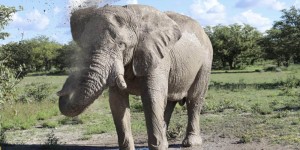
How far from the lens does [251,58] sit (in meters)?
65.2

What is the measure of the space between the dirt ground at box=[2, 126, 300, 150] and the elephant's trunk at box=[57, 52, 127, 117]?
4.03 metres

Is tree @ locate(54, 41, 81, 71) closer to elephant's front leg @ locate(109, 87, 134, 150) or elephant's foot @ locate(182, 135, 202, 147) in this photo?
elephant's front leg @ locate(109, 87, 134, 150)

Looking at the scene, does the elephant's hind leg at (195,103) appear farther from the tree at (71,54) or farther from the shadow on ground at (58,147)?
the tree at (71,54)

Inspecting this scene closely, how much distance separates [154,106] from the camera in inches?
279

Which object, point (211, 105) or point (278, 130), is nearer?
point (278, 130)

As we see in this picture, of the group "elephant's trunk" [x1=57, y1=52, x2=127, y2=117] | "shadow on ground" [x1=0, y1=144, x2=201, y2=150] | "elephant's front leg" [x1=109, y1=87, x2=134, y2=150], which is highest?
"elephant's trunk" [x1=57, y1=52, x2=127, y2=117]

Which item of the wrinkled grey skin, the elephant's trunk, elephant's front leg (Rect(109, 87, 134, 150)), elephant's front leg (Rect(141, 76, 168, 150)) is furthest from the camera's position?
elephant's front leg (Rect(109, 87, 134, 150))

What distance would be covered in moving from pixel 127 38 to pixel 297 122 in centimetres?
688

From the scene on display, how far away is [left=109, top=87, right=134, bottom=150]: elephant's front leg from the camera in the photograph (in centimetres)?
775

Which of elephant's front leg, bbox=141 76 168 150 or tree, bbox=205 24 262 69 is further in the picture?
tree, bbox=205 24 262 69

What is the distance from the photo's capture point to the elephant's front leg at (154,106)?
23.2ft

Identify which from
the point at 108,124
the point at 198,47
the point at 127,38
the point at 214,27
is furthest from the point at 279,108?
the point at 214,27

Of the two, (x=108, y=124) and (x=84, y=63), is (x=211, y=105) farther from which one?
(x=84, y=63)

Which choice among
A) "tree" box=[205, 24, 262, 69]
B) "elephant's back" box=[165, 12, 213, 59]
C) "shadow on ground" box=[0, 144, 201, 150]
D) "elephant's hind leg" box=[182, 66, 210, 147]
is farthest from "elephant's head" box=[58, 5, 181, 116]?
"tree" box=[205, 24, 262, 69]
